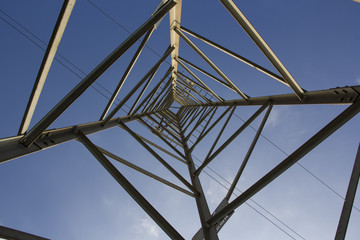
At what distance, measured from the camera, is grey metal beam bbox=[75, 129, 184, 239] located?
7.67ft

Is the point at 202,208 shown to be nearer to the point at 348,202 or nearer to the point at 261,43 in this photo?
the point at 348,202

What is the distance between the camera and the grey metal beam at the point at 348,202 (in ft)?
6.41

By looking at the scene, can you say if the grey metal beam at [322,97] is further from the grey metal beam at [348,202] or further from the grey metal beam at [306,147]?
the grey metal beam at [348,202]

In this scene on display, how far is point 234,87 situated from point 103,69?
10.5 feet

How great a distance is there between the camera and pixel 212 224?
Answer: 2.97m

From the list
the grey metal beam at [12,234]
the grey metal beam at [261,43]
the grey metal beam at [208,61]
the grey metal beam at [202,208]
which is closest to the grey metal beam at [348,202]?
the grey metal beam at [261,43]

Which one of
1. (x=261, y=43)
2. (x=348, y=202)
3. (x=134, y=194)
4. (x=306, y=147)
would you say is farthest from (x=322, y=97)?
(x=134, y=194)

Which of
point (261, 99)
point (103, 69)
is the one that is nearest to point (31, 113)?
point (103, 69)

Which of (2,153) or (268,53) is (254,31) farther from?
(2,153)

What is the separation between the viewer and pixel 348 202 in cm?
208

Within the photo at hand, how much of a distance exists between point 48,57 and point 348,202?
10.9 ft

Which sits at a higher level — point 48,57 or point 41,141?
point 48,57

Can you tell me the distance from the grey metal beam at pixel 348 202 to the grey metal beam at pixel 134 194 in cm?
154

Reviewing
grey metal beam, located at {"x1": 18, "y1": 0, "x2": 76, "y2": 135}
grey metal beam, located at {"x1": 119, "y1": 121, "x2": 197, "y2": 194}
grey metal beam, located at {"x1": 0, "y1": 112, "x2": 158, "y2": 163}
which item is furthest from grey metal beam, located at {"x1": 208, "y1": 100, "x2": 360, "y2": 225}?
grey metal beam, located at {"x1": 18, "y1": 0, "x2": 76, "y2": 135}
